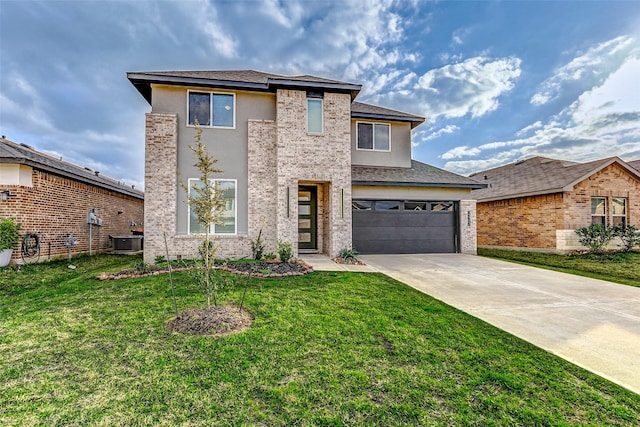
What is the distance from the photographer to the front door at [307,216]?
11852mm

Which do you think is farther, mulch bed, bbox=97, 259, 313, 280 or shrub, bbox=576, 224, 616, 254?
shrub, bbox=576, 224, 616, 254

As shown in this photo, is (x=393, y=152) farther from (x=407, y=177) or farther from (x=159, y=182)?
(x=159, y=182)

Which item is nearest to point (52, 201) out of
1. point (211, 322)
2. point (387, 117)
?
point (211, 322)

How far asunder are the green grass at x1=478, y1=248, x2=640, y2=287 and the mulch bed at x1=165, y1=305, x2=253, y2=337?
9.46 metres

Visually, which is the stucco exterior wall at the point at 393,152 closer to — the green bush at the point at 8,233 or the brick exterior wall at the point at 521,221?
the brick exterior wall at the point at 521,221

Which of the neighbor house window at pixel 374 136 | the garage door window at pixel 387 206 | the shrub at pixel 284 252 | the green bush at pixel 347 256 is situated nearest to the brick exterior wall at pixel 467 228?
the garage door window at pixel 387 206

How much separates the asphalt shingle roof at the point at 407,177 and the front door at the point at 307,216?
174 centimetres

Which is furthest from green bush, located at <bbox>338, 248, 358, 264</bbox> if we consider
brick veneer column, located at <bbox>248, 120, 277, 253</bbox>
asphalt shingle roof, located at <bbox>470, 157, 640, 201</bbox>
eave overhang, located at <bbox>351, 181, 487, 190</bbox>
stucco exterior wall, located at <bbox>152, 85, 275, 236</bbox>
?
asphalt shingle roof, located at <bbox>470, 157, 640, 201</bbox>

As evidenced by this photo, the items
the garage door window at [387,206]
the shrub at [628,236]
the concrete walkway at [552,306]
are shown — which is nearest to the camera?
the concrete walkway at [552,306]

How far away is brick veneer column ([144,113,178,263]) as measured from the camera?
31.9 ft

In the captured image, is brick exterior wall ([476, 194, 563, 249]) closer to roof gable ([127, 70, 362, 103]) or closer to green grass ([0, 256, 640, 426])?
roof gable ([127, 70, 362, 103])

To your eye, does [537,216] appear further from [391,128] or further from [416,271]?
[416,271]

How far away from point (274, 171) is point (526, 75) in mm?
13414

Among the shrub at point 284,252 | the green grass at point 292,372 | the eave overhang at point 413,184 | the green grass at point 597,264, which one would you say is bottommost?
the green grass at point 597,264
